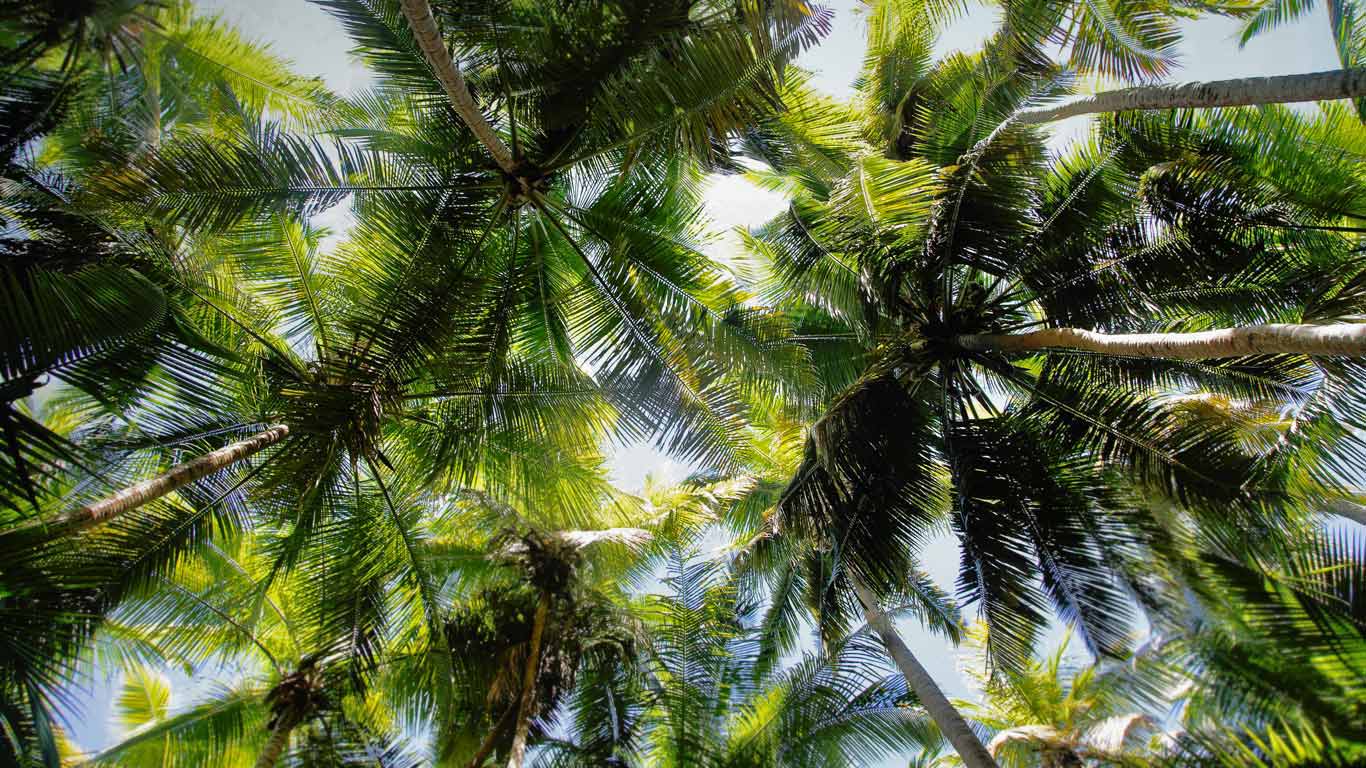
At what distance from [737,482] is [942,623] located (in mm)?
4124

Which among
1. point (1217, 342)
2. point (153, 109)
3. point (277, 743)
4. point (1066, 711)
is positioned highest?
point (153, 109)

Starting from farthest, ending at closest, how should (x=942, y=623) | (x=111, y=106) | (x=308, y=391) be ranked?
(x=942, y=623)
(x=111, y=106)
(x=308, y=391)

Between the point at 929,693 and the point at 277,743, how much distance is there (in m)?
6.65

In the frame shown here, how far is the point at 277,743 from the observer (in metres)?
6.78

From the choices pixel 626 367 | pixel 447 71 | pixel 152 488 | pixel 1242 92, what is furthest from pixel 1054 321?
pixel 152 488

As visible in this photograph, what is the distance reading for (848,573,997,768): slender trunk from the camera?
20.9 feet

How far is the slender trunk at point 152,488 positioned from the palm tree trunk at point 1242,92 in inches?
322

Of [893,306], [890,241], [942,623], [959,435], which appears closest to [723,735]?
[942,623]

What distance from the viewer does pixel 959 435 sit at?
25.0 ft

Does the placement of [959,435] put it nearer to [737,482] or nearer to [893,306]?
[893,306]

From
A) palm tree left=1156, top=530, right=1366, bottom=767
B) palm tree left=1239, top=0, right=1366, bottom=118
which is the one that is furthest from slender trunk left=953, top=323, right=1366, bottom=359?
palm tree left=1239, top=0, right=1366, bottom=118

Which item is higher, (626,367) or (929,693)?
(626,367)

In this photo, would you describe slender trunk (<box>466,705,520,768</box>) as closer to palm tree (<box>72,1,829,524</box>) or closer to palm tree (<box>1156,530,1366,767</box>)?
palm tree (<box>72,1,829,524</box>)

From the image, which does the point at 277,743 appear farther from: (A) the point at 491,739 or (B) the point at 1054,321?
(B) the point at 1054,321
